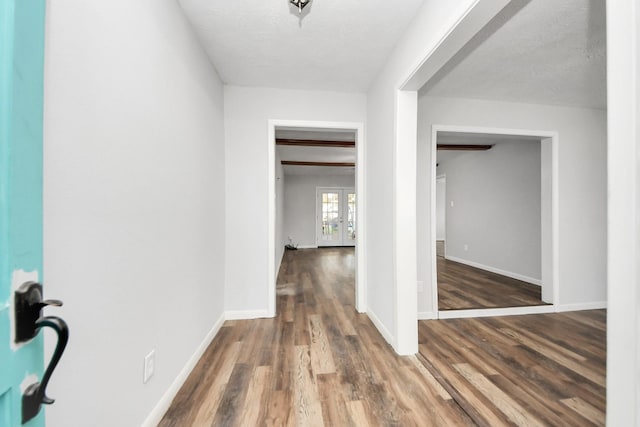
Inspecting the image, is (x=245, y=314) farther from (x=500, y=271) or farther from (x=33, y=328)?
(x=500, y=271)

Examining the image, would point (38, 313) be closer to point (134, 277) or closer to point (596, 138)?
point (134, 277)

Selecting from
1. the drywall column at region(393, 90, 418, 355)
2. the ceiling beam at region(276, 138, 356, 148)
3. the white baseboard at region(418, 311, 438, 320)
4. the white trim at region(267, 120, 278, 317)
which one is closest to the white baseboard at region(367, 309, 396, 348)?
the drywall column at region(393, 90, 418, 355)

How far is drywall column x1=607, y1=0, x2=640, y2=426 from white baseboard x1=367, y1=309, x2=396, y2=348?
59.7 inches

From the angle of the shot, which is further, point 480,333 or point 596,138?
point 596,138

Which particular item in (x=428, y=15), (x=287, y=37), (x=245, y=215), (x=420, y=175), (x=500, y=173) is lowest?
(x=245, y=215)

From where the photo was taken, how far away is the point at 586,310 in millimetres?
3010

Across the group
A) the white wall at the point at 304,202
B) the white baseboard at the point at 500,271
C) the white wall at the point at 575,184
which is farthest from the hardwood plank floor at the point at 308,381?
the white wall at the point at 304,202

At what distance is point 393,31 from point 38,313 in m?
2.29

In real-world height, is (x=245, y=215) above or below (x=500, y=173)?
below

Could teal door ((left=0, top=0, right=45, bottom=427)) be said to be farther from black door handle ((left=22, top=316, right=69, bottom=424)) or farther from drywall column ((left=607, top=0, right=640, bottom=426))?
drywall column ((left=607, top=0, right=640, bottom=426))

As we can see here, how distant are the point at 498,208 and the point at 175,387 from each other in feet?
17.2

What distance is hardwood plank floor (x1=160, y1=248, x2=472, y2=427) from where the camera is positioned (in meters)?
1.38

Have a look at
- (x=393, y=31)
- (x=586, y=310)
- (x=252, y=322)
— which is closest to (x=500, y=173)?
(x=586, y=310)

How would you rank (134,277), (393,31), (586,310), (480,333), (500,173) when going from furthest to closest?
(500,173)
(586,310)
(480,333)
(393,31)
(134,277)
